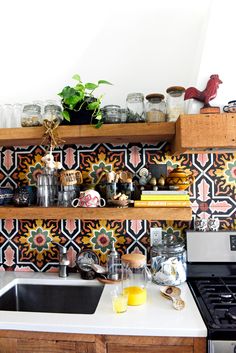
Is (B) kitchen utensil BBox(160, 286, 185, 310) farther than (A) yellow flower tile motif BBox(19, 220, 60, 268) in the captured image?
No

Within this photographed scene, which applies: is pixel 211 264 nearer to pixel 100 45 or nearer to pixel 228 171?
pixel 228 171

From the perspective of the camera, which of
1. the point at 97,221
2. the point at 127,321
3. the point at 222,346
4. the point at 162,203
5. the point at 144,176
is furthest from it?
the point at 97,221

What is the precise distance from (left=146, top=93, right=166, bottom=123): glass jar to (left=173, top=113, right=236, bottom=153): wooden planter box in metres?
0.22

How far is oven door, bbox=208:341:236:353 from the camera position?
113 centimetres

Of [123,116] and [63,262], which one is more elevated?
[123,116]

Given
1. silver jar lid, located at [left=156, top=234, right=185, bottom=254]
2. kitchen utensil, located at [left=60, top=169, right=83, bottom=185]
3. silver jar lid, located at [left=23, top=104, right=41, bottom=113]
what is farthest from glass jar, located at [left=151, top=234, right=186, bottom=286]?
silver jar lid, located at [left=23, top=104, right=41, bottom=113]

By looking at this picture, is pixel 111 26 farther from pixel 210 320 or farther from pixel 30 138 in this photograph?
pixel 210 320

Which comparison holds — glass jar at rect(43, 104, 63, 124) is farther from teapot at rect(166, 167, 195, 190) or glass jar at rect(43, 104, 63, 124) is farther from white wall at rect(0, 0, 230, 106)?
teapot at rect(166, 167, 195, 190)

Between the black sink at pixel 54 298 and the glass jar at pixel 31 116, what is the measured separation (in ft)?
3.10

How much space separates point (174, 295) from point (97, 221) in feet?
2.13

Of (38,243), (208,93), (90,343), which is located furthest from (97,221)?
(208,93)

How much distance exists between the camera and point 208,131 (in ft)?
4.57

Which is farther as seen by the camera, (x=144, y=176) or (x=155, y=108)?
(x=144, y=176)

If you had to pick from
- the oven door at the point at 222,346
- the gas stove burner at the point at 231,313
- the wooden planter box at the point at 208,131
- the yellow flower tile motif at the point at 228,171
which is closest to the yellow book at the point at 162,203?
the wooden planter box at the point at 208,131
